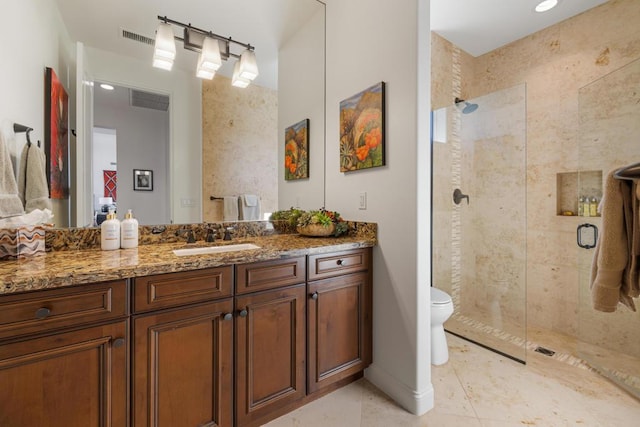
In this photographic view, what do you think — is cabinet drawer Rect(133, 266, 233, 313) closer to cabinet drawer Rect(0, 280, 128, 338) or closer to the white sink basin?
cabinet drawer Rect(0, 280, 128, 338)

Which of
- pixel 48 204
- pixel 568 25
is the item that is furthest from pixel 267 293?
pixel 568 25

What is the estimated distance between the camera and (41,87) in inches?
54.2

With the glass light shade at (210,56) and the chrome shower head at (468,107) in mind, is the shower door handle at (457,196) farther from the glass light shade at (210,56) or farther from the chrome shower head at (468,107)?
the glass light shade at (210,56)

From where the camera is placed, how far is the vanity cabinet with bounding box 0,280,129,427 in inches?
35.4

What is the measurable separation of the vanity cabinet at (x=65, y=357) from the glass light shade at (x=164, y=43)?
4.48 feet

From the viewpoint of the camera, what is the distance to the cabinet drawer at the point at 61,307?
89 centimetres

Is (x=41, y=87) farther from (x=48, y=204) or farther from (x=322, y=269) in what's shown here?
(x=322, y=269)

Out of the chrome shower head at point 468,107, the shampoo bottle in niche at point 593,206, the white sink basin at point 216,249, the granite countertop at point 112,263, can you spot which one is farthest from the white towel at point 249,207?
the shampoo bottle in niche at point 593,206

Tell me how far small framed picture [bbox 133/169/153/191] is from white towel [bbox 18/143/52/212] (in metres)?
0.37

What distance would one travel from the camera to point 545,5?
2246mm

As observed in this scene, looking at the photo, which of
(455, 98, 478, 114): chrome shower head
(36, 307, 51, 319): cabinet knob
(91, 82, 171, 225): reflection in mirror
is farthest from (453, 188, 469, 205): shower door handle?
(36, 307, 51, 319): cabinet knob

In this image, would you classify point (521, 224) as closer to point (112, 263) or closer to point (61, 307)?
point (112, 263)

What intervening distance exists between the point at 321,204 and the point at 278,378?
1.23 meters

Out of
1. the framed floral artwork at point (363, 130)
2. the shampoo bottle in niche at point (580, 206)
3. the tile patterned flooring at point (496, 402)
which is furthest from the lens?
the shampoo bottle in niche at point (580, 206)
